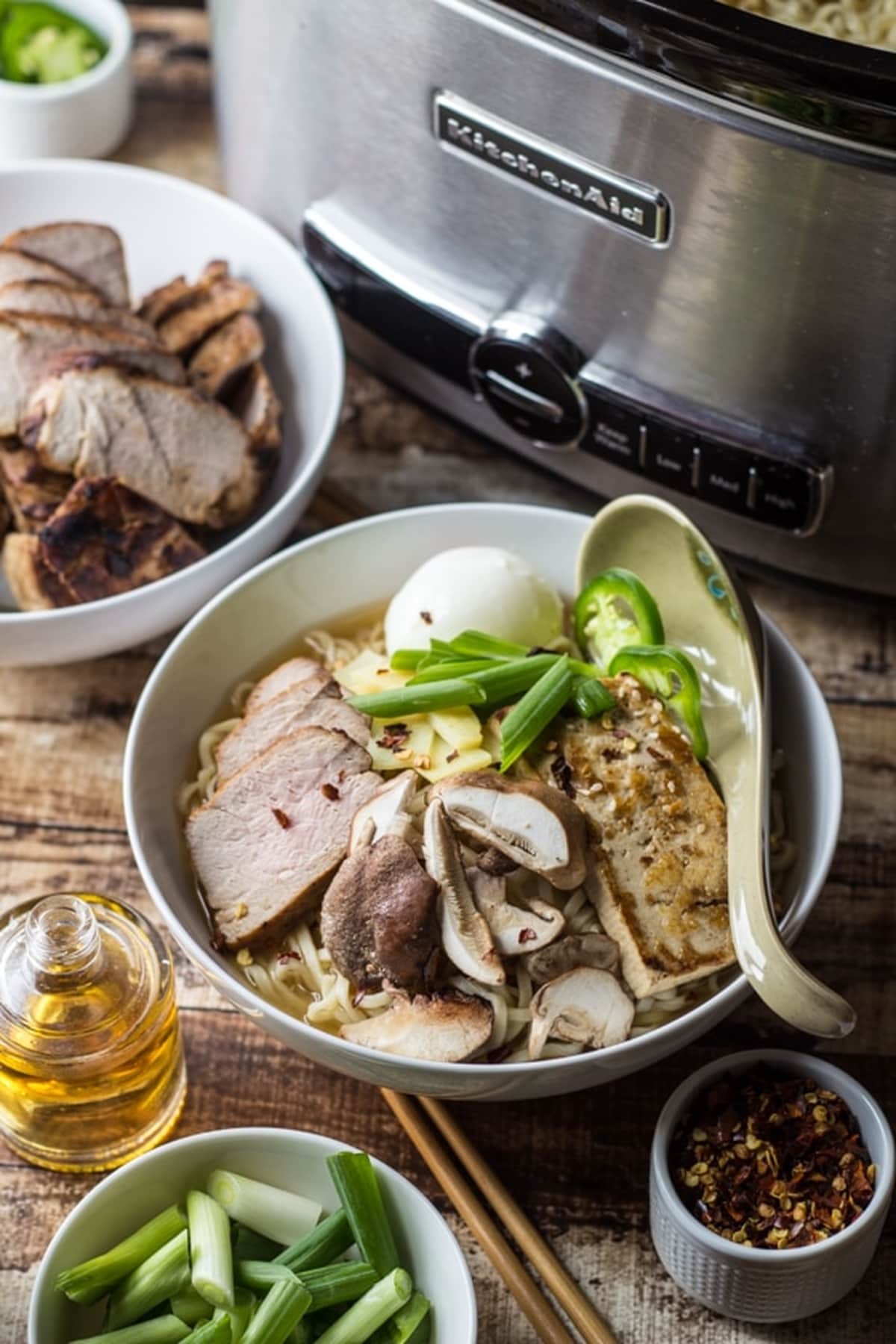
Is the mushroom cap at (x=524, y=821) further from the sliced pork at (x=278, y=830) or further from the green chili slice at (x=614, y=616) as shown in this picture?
the green chili slice at (x=614, y=616)

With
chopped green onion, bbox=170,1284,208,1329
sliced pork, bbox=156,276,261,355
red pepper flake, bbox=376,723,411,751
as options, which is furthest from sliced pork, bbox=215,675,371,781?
sliced pork, bbox=156,276,261,355

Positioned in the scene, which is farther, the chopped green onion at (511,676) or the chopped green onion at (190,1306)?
the chopped green onion at (511,676)

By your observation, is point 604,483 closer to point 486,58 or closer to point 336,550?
point 336,550

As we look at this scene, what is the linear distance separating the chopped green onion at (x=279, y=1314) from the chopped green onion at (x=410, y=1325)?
83 millimetres

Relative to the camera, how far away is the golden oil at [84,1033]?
171 cm

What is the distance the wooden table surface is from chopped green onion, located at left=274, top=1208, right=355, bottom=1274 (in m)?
0.18

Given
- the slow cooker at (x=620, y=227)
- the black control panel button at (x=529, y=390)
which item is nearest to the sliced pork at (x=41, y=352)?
the slow cooker at (x=620, y=227)

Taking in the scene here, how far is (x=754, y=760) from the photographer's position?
72.6 inches

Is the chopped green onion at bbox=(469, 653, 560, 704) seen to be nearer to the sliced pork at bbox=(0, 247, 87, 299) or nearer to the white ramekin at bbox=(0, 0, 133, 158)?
the sliced pork at bbox=(0, 247, 87, 299)

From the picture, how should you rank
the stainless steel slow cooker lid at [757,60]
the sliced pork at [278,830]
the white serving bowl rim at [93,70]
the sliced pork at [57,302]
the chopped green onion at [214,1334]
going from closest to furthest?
the chopped green onion at [214,1334] < the stainless steel slow cooker lid at [757,60] < the sliced pork at [278,830] < the sliced pork at [57,302] < the white serving bowl rim at [93,70]

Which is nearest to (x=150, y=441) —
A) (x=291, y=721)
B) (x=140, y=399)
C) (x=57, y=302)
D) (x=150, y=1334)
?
(x=140, y=399)

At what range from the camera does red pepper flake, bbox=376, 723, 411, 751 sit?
6.34 feet

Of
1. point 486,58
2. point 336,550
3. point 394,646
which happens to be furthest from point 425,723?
point 486,58

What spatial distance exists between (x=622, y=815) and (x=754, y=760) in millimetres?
164
